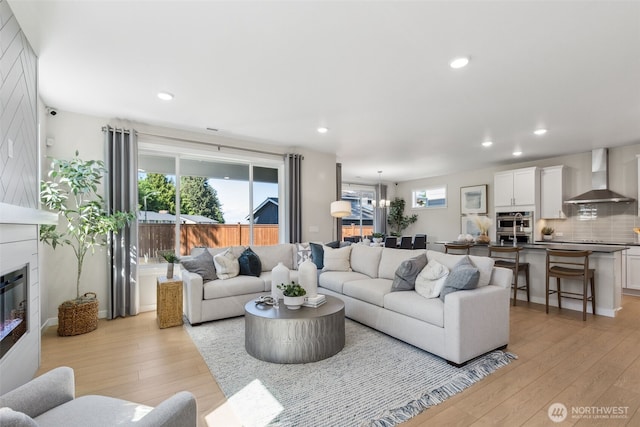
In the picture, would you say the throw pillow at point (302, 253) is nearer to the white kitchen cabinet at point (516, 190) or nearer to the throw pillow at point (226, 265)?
the throw pillow at point (226, 265)

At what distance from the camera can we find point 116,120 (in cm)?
411

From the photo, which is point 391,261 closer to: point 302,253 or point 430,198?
point 302,253

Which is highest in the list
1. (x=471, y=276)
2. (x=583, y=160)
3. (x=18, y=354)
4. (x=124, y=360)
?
(x=583, y=160)

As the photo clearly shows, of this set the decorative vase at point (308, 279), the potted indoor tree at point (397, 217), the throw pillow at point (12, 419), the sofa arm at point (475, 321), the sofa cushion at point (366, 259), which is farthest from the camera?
the potted indoor tree at point (397, 217)

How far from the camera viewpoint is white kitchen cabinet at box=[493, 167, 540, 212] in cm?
620

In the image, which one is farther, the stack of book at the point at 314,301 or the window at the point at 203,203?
the window at the point at 203,203

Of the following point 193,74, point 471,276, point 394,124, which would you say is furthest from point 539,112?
point 193,74

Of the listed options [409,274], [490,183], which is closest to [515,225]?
[490,183]

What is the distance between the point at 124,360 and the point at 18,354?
35.0 inches

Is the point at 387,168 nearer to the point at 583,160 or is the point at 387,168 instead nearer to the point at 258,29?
the point at 583,160

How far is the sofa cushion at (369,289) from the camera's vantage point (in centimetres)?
336

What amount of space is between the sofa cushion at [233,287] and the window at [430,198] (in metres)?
6.29

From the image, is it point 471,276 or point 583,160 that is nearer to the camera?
point 471,276

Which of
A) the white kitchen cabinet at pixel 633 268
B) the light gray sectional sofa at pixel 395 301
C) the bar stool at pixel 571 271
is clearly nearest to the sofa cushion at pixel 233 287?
the light gray sectional sofa at pixel 395 301
